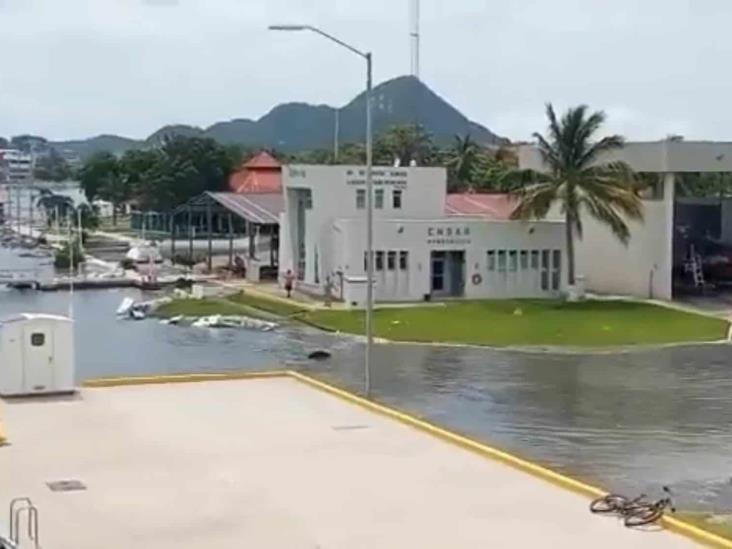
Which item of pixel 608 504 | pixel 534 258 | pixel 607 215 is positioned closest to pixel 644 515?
pixel 608 504

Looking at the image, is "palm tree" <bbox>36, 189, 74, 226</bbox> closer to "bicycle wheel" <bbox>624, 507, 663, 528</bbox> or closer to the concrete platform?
the concrete platform

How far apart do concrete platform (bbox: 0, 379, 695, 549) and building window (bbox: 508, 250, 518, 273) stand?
35.8m

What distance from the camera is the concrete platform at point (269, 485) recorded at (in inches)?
608

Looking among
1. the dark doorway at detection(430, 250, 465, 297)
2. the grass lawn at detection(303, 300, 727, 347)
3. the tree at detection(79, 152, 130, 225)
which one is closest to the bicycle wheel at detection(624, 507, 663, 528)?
the grass lawn at detection(303, 300, 727, 347)

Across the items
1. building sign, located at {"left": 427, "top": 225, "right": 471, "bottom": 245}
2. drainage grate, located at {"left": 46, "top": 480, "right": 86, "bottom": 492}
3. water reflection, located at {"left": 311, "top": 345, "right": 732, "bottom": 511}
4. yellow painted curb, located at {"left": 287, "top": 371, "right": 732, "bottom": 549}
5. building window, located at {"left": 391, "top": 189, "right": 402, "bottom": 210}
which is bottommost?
water reflection, located at {"left": 311, "top": 345, "right": 732, "bottom": 511}

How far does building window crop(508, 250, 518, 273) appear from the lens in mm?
60312

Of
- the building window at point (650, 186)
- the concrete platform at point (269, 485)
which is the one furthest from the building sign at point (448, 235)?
the concrete platform at point (269, 485)

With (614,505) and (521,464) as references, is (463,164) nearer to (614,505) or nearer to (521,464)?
(521,464)

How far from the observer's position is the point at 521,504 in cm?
1686

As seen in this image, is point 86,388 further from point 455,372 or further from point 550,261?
point 550,261

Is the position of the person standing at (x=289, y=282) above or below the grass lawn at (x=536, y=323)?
above

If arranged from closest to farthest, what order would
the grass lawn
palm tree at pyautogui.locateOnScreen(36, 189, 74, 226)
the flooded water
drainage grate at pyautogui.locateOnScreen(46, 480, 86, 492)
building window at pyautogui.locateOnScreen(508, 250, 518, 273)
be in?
drainage grate at pyautogui.locateOnScreen(46, 480, 86, 492) → the flooded water → the grass lawn → building window at pyautogui.locateOnScreen(508, 250, 518, 273) → palm tree at pyautogui.locateOnScreen(36, 189, 74, 226)

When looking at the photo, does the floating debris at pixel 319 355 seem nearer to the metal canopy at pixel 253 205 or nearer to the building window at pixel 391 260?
the building window at pixel 391 260

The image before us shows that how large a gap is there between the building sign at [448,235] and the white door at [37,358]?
34.1 meters
